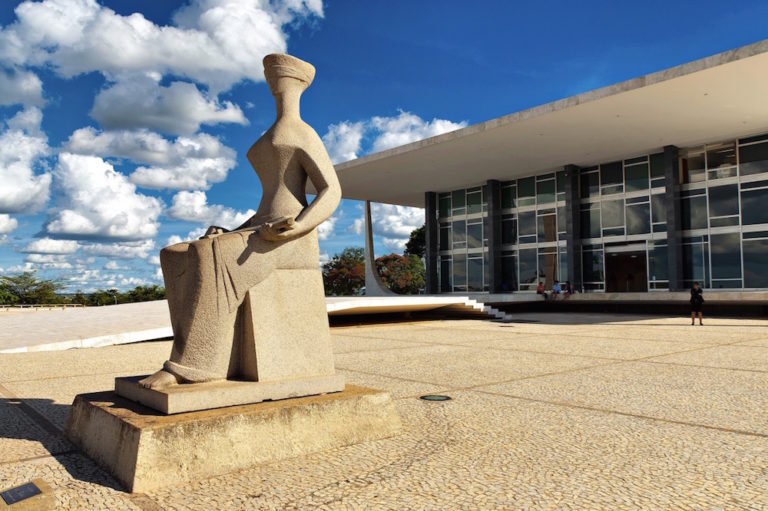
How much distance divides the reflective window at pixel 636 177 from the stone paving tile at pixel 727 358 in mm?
18314

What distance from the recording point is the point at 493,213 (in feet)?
109

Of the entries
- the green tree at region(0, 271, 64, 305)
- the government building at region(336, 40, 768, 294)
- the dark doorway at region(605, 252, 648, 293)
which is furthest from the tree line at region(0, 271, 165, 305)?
the dark doorway at region(605, 252, 648, 293)

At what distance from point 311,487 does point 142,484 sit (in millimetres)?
946

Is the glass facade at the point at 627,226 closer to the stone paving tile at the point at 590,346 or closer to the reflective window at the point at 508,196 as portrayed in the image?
the reflective window at the point at 508,196

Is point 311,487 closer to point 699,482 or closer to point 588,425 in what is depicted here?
point 699,482

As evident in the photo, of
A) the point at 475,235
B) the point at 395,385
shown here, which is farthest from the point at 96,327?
the point at 475,235

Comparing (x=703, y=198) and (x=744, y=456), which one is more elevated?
(x=703, y=198)

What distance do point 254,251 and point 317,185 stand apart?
810 millimetres

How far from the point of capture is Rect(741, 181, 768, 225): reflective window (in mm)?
23953

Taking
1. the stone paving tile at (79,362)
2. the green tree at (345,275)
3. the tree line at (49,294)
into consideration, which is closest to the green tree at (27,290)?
the tree line at (49,294)

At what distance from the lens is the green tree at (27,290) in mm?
41125

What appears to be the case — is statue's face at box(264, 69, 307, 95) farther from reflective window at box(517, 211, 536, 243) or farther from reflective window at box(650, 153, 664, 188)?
reflective window at box(517, 211, 536, 243)

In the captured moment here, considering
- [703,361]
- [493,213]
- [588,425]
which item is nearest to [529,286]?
[493,213]

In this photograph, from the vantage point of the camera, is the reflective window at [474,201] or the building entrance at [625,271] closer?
the building entrance at [625,271]
